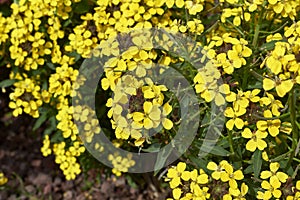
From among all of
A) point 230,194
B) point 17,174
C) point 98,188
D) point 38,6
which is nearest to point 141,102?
point 230,194

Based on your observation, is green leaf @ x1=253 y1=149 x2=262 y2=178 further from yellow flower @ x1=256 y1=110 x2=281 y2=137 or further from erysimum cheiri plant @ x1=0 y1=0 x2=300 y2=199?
yellow flower @ x1=256 y1=110 x2=281 y2=137

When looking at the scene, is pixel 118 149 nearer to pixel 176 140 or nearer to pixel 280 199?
pixel 176 140

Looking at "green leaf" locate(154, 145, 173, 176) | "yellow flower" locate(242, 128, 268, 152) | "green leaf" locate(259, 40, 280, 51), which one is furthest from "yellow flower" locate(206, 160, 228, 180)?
"green leaf" locate(259, 40, 280, 51)

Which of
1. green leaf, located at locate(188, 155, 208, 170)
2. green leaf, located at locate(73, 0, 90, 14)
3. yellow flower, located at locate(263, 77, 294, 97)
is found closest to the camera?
yellow flower, located at locate(263, 77, 294, 97)

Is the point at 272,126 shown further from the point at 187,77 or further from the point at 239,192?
the point at 187,77

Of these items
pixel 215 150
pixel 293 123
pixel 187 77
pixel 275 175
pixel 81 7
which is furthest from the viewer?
Answer: pixel 81 7

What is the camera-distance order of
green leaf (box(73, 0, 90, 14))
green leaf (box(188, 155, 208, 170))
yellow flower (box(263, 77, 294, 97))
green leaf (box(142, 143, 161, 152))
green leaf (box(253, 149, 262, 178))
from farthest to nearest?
green leaf (box(73, 0, 90, 14)), green leaf (box(142, 143, 161, 152)), green leaf (box(188, 155, 208, 170)), green leaf (box(253, 149, 262, 178)), yellow flower (box(263, 77, 294, 97))

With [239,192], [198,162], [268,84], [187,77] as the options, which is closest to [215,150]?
[198,162]
